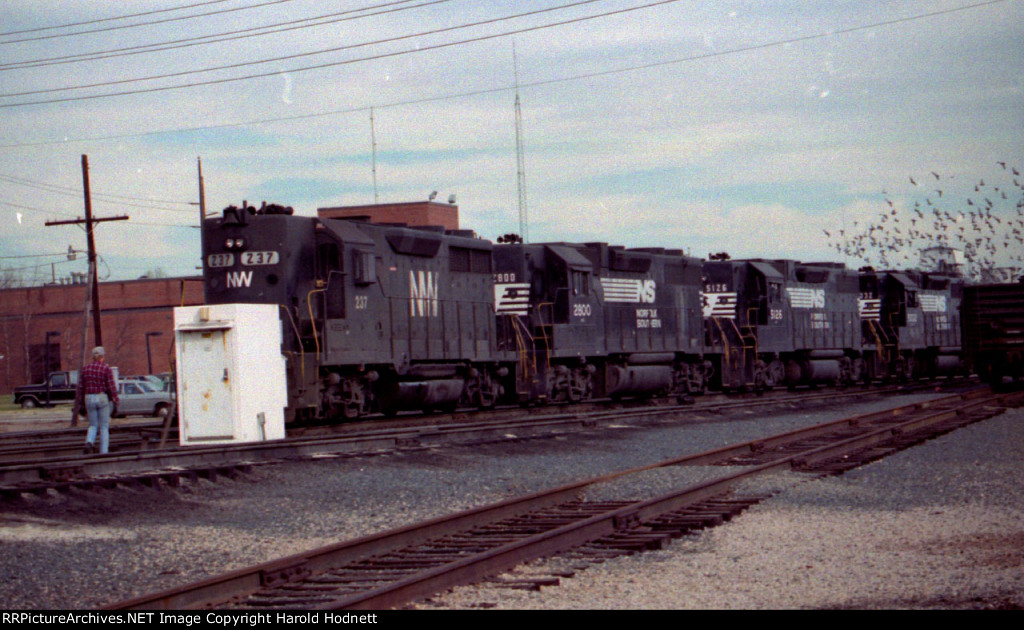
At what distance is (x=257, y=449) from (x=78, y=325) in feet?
192

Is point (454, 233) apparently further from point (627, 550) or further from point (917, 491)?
point (627, 550)

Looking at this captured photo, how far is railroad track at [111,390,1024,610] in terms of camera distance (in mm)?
6512

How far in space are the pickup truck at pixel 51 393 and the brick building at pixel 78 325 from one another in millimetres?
16873

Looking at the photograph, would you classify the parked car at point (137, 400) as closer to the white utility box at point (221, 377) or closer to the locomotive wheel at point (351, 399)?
→ the locomotive wheel at point (351, 399)

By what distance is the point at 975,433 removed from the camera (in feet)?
56.9

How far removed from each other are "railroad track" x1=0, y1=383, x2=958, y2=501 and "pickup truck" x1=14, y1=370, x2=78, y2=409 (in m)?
27.0

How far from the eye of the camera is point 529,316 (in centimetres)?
2428

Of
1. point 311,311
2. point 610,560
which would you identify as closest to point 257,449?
point 311,311

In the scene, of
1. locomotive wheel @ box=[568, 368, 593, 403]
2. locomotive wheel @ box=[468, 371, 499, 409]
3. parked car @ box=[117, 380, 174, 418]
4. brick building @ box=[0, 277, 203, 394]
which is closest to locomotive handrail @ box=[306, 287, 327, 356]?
locomotive wheel @ box=[468, 371, 499, 409]

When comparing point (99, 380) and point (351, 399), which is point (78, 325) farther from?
point (99, 380)

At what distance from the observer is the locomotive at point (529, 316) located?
18.1m

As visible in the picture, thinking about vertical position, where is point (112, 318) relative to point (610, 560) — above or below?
above

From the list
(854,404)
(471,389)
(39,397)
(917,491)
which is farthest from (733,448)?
(39,397)
